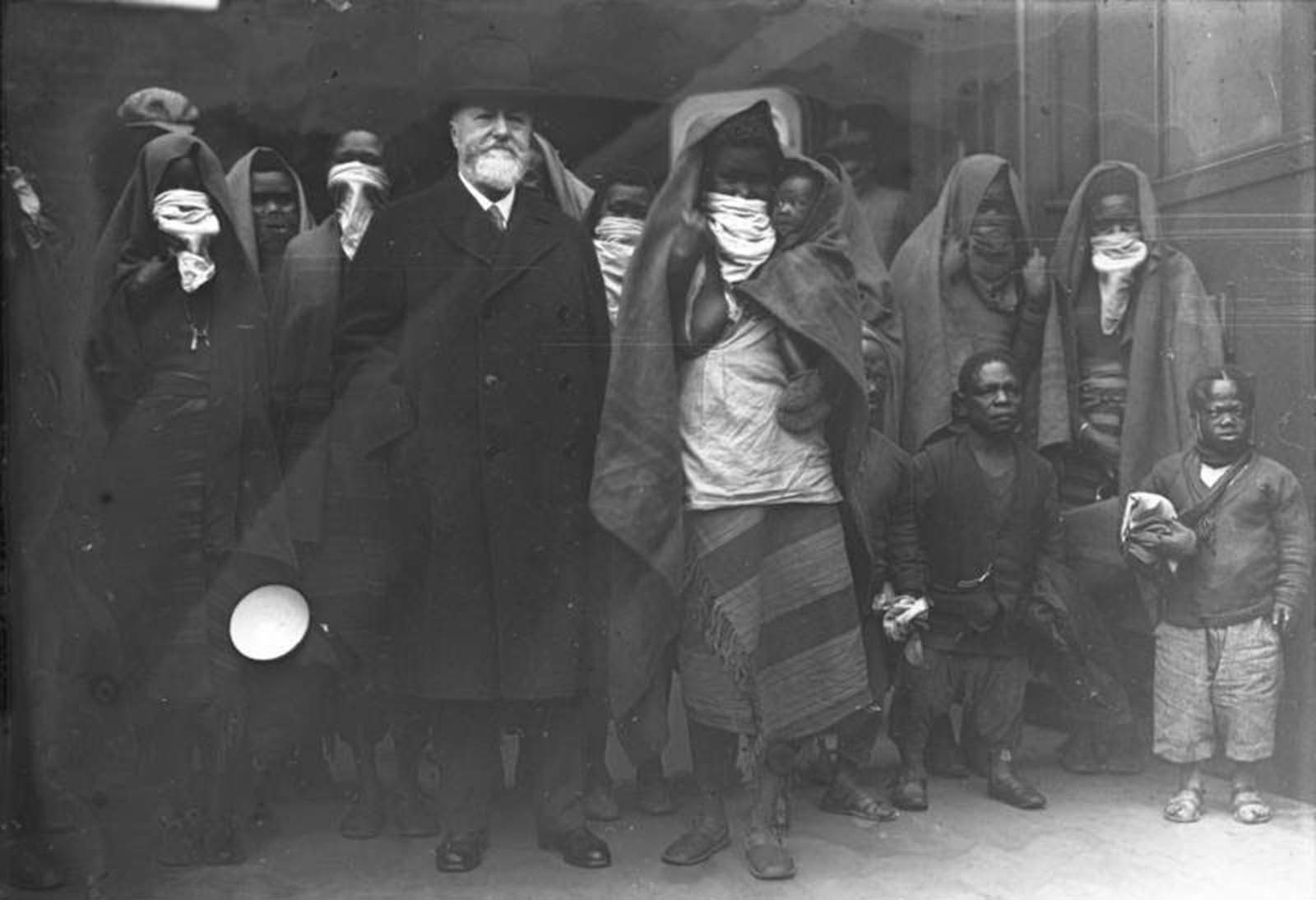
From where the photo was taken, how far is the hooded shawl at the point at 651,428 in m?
3.58

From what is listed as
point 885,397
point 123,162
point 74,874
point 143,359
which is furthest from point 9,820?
point 885,397

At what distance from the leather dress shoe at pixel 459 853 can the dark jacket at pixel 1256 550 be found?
2197 millimetres

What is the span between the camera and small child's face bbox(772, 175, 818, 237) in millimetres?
3701

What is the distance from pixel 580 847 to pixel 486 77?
2058mm

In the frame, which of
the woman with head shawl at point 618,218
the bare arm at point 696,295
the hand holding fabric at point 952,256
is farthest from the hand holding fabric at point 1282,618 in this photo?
the woman with head shawl at point 618,218

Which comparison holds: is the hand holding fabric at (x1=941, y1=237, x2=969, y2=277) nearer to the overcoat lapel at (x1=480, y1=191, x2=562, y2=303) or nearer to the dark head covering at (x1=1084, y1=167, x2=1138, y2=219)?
the dark head covering at (x1=1084, y1=167, x2=1138, y2=219)

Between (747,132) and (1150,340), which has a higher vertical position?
(747,132)

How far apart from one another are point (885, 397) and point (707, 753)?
45.5 inches

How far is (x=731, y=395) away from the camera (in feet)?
11.9

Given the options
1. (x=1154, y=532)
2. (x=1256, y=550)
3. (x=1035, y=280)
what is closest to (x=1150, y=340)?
(x=1035, y=280)

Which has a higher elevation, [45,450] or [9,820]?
[45,450]

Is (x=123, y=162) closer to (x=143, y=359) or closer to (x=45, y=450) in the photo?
(x=143, y=359)

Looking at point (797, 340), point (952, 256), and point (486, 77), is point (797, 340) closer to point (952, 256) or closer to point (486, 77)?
point (952, 256)

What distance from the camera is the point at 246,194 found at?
3.61 m
